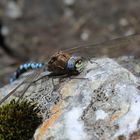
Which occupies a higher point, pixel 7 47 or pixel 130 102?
pixel 7 47

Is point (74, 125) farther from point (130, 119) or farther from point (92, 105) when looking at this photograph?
point (130, 119)

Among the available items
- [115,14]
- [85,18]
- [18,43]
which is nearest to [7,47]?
[18,43]

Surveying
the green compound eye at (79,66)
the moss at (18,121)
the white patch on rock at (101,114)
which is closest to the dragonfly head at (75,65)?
the green compound eye at (79,66)

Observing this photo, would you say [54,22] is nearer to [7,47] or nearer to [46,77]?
[7,47]

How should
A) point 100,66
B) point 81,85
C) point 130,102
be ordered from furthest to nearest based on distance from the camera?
1. point 100,66
2. point 81,85
3. point 130,102

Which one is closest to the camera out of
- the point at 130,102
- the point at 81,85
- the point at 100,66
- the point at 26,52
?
the point at 130,102

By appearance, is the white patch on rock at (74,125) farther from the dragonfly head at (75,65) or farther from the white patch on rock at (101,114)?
the dragonfly head at (75,65)

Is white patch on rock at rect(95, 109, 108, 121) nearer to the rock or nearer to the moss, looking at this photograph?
the rock
